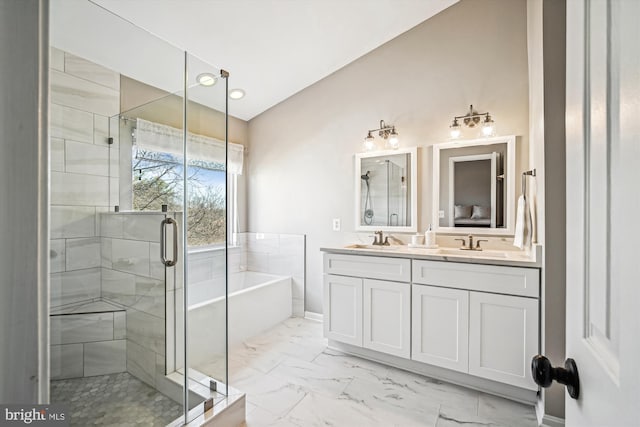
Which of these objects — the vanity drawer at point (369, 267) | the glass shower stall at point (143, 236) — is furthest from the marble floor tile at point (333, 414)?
the vanity drawer at point (369, 267)

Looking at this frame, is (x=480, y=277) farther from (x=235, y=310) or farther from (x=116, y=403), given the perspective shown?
(x=116, y=403)

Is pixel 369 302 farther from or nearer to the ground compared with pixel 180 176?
nearer to the ground

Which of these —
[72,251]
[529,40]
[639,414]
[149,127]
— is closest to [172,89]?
[149,127]

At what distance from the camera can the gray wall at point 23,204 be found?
1.29ft

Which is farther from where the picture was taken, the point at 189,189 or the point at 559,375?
the point at 189,189

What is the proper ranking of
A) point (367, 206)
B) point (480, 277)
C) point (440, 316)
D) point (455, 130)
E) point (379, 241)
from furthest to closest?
point (367, 206) < point (379, 241) < point (455, 130) < point (440, 316) < point (480, 277)

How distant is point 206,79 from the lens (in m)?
1.84

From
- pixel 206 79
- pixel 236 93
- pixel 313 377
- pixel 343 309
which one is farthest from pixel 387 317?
pixel 236 93

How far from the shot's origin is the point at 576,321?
0.58 meters

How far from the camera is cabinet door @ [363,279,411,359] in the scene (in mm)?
2195

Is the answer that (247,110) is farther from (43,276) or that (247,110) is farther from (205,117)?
(43,276)

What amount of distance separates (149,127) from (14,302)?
1926 millimetres

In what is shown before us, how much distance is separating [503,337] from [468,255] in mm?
574

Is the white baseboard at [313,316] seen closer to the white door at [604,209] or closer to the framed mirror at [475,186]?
the framed mirror at [475,186]
